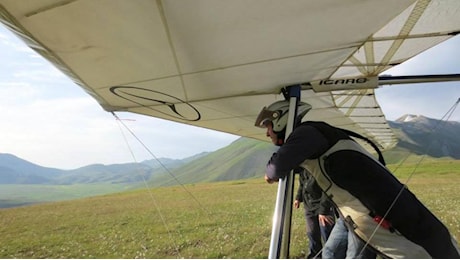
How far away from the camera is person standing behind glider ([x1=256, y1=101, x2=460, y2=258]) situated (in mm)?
2135

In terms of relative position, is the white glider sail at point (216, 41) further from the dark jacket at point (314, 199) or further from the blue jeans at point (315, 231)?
the blue jeans at point (315, 231)

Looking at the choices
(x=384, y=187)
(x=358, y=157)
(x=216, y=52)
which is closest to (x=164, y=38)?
(x=216, y=52)

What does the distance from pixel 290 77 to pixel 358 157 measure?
1.35m

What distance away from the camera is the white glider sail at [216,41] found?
1.92m

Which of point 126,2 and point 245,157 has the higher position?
point 245,157

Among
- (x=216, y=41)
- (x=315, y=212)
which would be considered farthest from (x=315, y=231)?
(x=216, y=41)

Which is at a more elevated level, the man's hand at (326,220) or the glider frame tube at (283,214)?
the glider frame tube at (283,214)

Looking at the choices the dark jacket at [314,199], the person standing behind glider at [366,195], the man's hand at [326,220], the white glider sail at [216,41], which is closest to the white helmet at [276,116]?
the white glider sail at [216,41]

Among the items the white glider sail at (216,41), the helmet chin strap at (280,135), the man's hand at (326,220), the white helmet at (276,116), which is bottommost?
the man's hand at (326,220)

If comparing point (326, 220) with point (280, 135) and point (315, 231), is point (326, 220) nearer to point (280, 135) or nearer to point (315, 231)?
point (315, 231)

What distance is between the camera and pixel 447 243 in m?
2.13

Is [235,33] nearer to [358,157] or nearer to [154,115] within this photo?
[358,157]

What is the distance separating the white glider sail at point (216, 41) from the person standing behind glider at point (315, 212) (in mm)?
1344

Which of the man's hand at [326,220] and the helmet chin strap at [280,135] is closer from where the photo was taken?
the helmet chin strap at [280,135]
